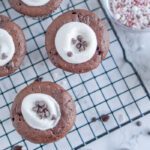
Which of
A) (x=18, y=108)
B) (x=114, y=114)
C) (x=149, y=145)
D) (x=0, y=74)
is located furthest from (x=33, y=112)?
(x=149, y=145)

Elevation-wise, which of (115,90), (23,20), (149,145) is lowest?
(149,145)

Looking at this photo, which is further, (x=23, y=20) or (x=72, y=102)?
(x=23, y=20)

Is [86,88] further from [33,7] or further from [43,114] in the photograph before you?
[33,7]

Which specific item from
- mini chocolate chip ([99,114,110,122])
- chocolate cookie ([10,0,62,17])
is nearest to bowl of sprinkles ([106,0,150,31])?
chocolate cookie ([10,0,62,17])

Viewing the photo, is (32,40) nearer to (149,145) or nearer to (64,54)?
(64,54)

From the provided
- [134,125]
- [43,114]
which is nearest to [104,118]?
[134,125]

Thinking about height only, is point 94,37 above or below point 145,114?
above
